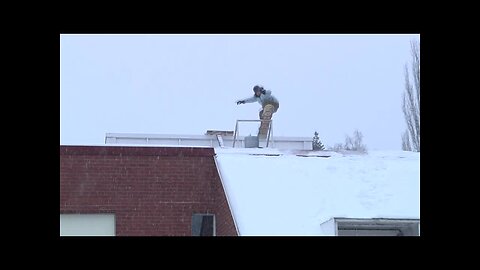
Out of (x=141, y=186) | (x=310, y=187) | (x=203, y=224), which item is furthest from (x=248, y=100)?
(x=310, y=187)

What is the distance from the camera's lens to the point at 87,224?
13.7m


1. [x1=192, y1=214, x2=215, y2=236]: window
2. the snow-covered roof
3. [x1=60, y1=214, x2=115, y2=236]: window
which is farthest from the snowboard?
[x1=60, y1=214, x2=115, y2=236]: window

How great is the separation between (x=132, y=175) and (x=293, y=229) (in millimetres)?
3564

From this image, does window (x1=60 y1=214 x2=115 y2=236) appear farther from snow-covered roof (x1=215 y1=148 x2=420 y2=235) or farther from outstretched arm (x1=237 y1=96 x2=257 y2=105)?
outstretched arm (x1=237 y1=96 x2=257 y2=105)

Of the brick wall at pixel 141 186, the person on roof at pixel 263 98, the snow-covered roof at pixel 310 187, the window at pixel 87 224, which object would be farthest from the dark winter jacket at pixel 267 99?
the window at pixel 87 224

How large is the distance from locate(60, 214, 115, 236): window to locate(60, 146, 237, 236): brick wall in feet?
0.33

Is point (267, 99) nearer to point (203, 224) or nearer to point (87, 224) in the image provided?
point (203, 224)

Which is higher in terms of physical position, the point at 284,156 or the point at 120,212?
the point at 284,156

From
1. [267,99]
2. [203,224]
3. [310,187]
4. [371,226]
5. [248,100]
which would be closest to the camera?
[371,226]

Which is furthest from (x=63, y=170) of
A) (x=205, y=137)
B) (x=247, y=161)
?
(x=205, y=137)

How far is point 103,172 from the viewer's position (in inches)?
551

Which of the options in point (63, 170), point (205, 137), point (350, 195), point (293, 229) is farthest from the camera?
point (205, 137)

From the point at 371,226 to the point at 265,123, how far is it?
592 cm

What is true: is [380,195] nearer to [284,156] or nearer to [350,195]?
[350,195]
